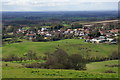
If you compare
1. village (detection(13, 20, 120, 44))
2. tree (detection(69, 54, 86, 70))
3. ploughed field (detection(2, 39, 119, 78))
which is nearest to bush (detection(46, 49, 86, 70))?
tree (detection(69, 54, 86, 70))

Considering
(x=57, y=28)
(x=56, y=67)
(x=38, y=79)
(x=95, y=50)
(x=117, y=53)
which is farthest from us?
(x=57, y=28)

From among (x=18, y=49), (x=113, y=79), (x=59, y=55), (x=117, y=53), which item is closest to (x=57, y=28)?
(x=18, y=49)

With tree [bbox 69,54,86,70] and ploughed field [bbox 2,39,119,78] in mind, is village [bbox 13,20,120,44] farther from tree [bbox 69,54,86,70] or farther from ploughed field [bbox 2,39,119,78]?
tree [bbox 69,54,86,70]

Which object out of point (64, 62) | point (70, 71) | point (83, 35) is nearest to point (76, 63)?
point (64, 62)

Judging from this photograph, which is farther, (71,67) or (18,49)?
(18,49)

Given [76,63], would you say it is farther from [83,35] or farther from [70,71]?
[83,35]

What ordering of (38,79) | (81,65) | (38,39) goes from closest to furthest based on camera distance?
(38,79), (81,65), (38,39)

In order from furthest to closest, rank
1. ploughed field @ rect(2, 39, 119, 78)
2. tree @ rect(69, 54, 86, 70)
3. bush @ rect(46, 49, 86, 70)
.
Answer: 1. tree @ rect(69, 54, 86, 70)
2. bush @ rect(46, 49, 86, 70)
3. ploughed field @ rect(2, 39, 119, 78)

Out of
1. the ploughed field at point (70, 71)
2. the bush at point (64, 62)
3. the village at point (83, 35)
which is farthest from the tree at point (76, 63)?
the village at point (83, 35)

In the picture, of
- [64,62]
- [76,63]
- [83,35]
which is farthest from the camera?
[83,35]

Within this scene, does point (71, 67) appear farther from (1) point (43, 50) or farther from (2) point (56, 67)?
(1) point (43, 50)

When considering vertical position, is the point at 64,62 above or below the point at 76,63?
above
